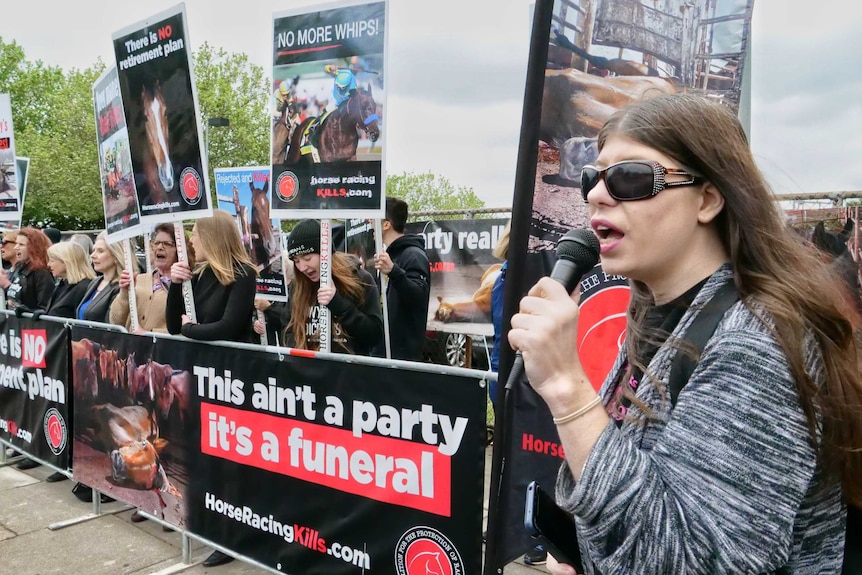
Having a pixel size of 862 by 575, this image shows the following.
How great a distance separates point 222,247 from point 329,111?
1.34 meters

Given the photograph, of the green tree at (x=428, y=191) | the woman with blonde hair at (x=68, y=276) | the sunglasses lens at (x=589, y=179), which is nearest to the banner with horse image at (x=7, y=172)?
the woman with blonde hair at (x=68, y=276)

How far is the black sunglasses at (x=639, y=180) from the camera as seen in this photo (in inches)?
50.3

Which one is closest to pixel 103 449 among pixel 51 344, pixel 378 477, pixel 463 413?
pixel 51 344

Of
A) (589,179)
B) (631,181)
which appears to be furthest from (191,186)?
(631,181)

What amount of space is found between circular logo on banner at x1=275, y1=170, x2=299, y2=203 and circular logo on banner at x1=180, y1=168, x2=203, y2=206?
566 mm

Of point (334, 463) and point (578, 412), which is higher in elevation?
point (578, 412)

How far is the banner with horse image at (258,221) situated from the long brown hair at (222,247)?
2675 mm

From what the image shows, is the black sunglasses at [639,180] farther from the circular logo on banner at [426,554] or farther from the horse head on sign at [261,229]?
the horse head on sign at [261,229]

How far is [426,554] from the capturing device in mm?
3176

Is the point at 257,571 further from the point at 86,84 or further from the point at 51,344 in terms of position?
the point at 86,84

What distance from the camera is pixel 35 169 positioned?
32.0m

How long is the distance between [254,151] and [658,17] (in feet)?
→ 122

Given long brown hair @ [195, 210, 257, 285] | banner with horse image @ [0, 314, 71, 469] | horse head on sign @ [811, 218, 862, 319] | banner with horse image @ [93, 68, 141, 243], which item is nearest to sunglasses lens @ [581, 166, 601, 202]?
horse head on sign @ [811, 218, 862, 319]

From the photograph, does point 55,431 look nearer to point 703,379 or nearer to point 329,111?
point 329,111
